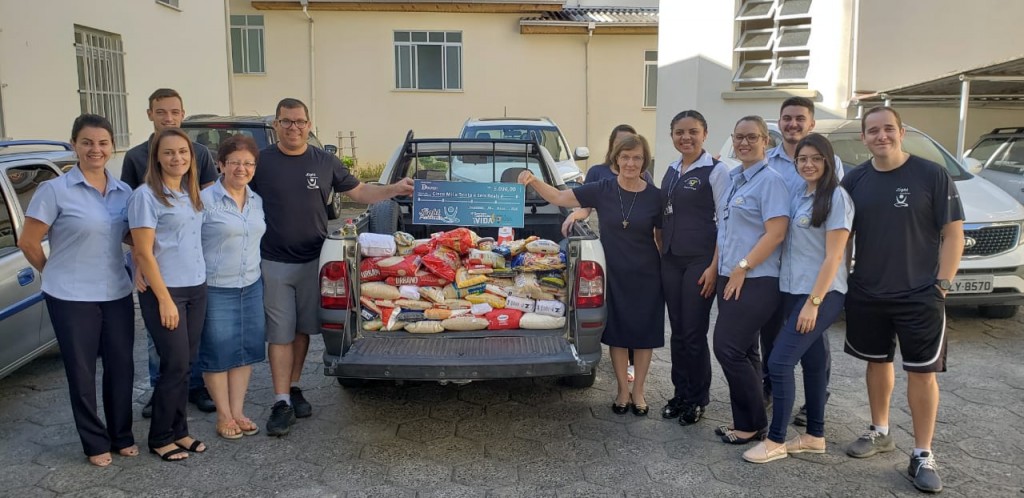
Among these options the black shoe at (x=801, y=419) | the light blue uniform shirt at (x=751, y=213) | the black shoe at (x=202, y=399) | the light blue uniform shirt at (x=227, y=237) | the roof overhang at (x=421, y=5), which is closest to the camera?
the light blue uniform shirt at (x=751, y=213)

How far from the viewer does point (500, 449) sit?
13.7 feet

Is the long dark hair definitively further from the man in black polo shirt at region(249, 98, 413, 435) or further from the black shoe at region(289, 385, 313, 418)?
the black shoe at region(289, 385, 313, 418)

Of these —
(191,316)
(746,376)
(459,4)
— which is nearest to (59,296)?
(191,316)

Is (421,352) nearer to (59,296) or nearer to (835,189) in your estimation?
(59,296)

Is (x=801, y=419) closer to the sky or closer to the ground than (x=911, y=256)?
closer to the ground

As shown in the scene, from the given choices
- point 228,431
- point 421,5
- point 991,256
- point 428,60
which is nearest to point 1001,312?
point 991,256

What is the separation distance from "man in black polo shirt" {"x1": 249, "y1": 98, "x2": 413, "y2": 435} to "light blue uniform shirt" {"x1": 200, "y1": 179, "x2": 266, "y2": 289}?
0.23 meters

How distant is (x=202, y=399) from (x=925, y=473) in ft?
13.5

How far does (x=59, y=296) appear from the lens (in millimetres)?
3668

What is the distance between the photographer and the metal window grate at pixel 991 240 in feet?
19.9

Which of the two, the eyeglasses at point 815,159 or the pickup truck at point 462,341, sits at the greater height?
the eyeglasses at point 815,159

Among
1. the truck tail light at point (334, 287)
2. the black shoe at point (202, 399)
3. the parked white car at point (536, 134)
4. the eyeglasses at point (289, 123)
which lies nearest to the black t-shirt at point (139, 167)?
the eyeglasses at point (289, 123)

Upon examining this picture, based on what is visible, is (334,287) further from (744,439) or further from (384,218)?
(744,439)

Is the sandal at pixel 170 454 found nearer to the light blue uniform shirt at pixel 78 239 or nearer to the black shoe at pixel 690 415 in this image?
the light blue uniform shirt at pixel 78 239
